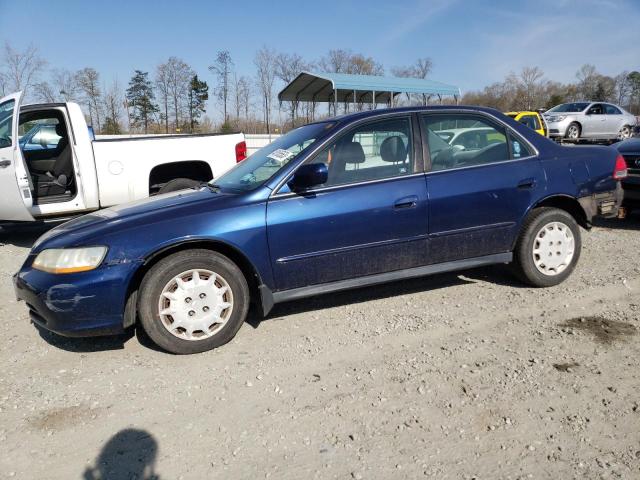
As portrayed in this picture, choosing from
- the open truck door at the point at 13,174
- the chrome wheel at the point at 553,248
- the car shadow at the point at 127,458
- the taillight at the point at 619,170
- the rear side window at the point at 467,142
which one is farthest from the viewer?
the open truck door at the point at 13,174

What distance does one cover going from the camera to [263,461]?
223 centimetres

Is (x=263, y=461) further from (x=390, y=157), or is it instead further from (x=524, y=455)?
(x=390, y=157)

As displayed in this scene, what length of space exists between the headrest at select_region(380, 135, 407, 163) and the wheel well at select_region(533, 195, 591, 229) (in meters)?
1.36

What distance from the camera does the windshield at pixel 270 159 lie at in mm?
3650

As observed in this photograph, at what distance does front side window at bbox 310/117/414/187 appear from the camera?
362cm

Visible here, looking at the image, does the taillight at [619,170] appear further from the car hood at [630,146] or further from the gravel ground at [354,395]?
the car hood at [630,146]

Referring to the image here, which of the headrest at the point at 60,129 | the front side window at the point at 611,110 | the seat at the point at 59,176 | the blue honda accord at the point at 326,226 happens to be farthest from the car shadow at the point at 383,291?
the front side window at the point at 611,110

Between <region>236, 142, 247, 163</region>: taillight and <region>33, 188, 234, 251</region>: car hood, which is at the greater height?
<region>236, 142, 247, 163</region>: taillight

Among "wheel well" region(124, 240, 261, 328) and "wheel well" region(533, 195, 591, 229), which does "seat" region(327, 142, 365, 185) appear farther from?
"wheel well" region(533, 195, 591, 229)

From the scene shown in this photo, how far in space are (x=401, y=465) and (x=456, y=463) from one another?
0.26m

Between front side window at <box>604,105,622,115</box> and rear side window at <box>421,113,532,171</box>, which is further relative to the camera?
front side window at <box>604,105,622,115</box>

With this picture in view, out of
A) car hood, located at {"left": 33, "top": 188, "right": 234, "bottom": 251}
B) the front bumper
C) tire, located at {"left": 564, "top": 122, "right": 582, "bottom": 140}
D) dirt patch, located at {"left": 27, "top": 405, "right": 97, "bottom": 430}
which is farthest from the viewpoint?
tire, located at {"left": 564, "top": 122, "right": 582, "bottom": 140}

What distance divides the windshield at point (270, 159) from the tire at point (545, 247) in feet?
6.54

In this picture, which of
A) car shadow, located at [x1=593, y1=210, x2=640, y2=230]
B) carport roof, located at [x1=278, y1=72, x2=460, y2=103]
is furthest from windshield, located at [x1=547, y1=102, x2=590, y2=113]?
car shadow, located at [x1=593, y1=210, x2=640, y2=230]
